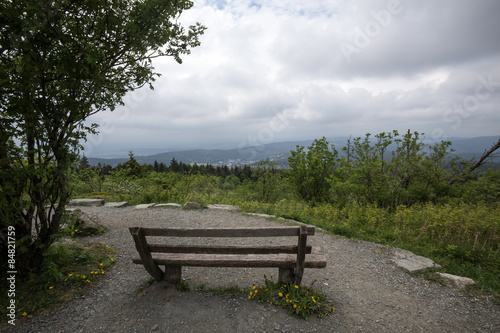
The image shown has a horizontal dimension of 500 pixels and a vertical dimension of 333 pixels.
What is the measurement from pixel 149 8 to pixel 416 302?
7.12 m

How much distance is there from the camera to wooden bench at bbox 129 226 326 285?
3.21 m

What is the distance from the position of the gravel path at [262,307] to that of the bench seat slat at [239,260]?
0.64m

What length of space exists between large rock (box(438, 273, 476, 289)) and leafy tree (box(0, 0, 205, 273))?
7.38m

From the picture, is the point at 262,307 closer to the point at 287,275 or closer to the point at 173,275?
the point at 287,275

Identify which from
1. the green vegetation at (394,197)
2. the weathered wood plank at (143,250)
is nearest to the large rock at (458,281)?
the green vegetation at (394,197)

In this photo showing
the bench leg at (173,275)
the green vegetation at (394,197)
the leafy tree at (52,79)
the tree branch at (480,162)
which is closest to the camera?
the leafy tree at (52,79)

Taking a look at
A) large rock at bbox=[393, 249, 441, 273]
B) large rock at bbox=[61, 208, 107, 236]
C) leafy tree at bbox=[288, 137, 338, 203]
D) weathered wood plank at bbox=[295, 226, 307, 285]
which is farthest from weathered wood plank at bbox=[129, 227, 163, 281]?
leafy tree at bbox=[288, 137, 338, 203]

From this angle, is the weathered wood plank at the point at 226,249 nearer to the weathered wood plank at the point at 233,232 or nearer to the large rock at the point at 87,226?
the weathered wood plank at the point at 233,232

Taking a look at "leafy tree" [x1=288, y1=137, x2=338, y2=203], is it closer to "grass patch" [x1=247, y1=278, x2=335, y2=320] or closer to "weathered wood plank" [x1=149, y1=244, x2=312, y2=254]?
"grass patch" [x1=247, y1=278, x2=335, y2=320]

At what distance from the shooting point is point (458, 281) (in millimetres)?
4348

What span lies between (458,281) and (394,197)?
626 centimetres

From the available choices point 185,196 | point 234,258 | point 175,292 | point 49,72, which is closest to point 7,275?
point 175,292

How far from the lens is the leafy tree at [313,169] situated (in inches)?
480

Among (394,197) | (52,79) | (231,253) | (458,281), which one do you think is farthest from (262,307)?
(394,197)
